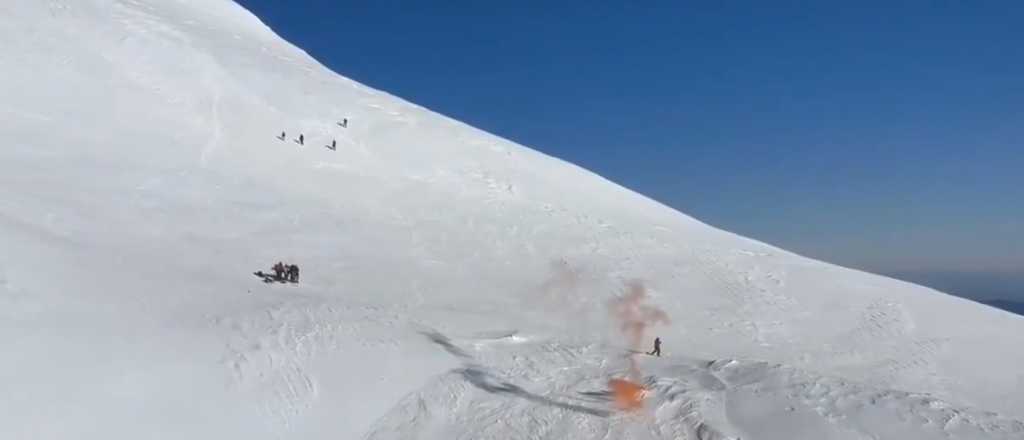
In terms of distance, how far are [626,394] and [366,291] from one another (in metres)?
8.98

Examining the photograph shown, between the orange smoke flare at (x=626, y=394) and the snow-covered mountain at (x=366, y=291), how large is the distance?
9.2 inches

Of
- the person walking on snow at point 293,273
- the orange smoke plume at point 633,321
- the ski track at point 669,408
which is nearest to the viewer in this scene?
the ski track at point 669,408

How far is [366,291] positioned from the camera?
22.4 m

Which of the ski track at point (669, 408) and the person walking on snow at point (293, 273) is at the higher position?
the person walking on snow at point (293, 273)

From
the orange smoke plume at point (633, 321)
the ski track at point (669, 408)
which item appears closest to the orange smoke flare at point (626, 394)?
the orange smoke plume at point (633, 321)

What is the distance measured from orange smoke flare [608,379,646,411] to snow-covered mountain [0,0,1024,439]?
23 centimetres

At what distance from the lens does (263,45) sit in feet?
175

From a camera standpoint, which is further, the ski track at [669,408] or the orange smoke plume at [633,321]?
the orange smoke plume at [633,321]

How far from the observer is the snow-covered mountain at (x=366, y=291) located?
14398 mm

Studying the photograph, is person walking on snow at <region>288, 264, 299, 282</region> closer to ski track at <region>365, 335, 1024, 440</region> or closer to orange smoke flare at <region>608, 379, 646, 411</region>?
ski track at <region>365, 335, 1024, 440</region>

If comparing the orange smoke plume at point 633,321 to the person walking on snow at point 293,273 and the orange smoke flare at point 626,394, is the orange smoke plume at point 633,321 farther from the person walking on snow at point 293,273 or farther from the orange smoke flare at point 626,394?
the person walking on snow at point 293,273

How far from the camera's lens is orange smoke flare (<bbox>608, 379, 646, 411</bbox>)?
51.8 feet

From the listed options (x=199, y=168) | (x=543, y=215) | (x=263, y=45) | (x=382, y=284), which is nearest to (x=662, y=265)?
(x=543, y=215)

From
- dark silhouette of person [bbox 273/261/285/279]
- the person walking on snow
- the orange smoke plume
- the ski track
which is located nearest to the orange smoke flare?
the orange smoke plume
